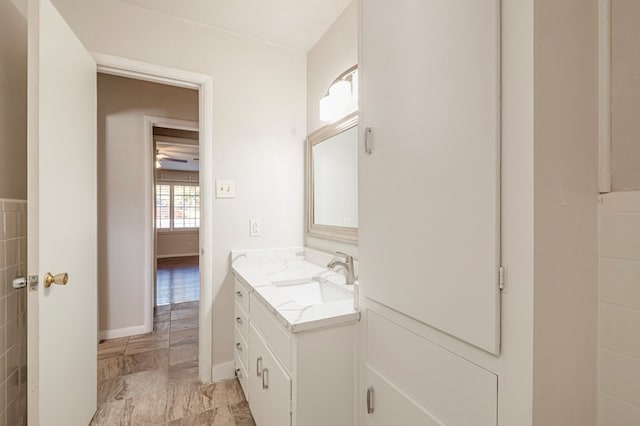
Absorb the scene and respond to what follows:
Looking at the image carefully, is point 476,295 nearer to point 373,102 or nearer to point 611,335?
point 611,335

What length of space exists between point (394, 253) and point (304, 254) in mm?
1393

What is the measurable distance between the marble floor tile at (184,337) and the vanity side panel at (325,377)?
1928 millimetres

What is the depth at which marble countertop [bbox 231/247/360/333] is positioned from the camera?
43.1 inches

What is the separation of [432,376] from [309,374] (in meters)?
0.44

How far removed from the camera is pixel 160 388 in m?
1.94

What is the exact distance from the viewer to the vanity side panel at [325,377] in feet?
3.44

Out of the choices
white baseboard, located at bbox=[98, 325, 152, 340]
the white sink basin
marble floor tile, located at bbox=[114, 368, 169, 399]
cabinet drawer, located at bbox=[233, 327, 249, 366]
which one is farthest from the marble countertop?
white baseboard, located at bbox=[98, 325, 152, 340]

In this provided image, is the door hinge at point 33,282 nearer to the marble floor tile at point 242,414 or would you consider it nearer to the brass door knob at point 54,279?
the brass door knob at point 54,279

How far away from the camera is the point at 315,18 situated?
1.90m

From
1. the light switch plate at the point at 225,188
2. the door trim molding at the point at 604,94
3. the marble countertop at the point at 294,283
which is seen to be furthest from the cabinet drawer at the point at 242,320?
the door trim molding at the point at 604,94

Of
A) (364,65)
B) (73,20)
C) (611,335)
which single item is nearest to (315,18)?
(364,65)

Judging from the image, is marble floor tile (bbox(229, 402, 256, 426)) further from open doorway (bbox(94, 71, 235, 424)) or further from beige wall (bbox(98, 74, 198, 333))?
beige wall (bbox(98, 74, 198, 333))

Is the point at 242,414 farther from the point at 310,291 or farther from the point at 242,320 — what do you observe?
the point at 310,291

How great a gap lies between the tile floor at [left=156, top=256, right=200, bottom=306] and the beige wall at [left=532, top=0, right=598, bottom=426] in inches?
154
